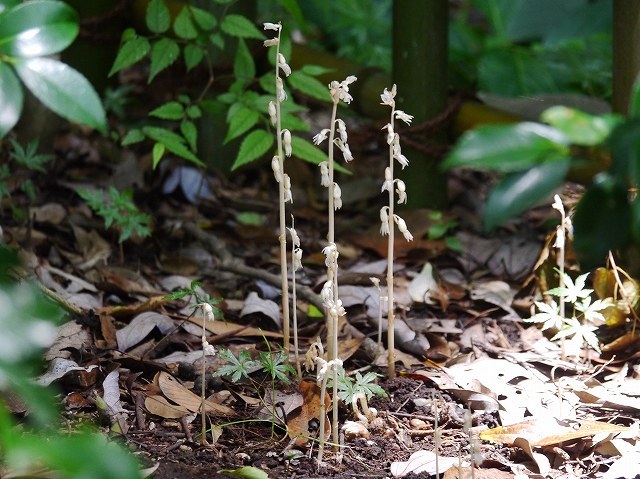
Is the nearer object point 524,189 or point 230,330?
point 524,189

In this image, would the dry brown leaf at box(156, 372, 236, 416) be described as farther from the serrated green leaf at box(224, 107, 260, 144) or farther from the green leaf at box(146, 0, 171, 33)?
the green leaf at box(146, 0, 171, 33)

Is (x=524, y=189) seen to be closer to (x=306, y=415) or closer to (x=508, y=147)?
(x=508, y=147)

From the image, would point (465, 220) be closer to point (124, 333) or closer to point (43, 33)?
point (124, 333)

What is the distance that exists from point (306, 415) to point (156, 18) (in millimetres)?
1439

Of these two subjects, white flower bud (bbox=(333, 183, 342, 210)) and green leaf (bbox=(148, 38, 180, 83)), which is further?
green leaf (bbox=(148, 38, 180, 83))

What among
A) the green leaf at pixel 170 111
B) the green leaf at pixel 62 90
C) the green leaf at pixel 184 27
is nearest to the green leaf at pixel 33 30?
the green leaf at pixel 62 90

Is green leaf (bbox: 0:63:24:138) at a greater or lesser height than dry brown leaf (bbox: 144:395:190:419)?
greater

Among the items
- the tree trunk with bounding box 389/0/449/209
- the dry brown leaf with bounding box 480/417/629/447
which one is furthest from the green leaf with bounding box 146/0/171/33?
the dry brown leaf with bounding box 480/417/629/447

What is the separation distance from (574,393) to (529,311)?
483 millimetres

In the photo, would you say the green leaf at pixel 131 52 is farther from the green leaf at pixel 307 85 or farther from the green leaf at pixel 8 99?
the green leaf at pixel 8 99

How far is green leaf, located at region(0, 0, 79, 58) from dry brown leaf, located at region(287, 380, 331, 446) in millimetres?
996

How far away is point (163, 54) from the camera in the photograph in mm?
2625

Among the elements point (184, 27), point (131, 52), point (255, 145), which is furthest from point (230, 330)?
point (184, 27)

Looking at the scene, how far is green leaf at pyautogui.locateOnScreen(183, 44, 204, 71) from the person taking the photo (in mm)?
2656
